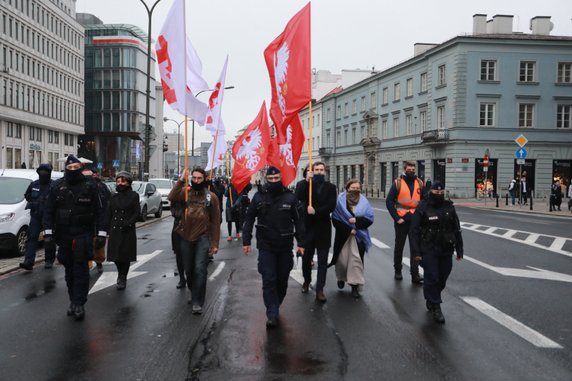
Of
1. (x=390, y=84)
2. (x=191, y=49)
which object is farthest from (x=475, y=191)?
(x=191, y=49)

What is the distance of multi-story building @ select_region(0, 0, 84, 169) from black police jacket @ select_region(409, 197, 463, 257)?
5718 centimetres

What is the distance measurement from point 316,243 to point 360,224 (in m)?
0.76

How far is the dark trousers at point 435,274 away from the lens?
21.1 ft

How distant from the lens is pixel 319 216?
742 centimetres

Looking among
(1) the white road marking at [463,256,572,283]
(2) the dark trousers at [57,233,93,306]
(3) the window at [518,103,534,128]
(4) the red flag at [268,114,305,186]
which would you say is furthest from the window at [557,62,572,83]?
(2) the dark trousers at [57,233,93,306]

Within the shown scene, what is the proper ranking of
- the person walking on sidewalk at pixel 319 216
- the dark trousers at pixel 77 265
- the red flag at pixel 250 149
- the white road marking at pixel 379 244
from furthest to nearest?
1. the white road marking at pixel 379 244
2. the red flag at pixel 250 149
3. the person walking on sidewalk at pixel 319 216
4. the dark trousers at pixel 77 265

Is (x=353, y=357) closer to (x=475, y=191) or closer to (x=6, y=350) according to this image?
(x=6, y=350)

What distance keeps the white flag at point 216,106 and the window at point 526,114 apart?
35378 millimetres

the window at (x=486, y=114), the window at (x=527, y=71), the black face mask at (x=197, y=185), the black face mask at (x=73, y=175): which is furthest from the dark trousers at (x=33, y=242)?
the window at (x=527, y=71)

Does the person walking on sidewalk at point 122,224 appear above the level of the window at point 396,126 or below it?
below

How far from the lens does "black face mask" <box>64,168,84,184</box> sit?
6.65 meters

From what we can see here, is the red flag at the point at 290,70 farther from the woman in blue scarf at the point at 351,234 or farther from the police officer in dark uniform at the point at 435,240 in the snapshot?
the police officer in dark uniform at the point at 435,240

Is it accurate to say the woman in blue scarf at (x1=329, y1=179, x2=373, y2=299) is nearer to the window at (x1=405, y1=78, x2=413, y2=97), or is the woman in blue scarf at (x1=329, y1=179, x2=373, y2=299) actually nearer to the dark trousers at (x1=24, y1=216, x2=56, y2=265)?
the dark trousers at (x1=24, y1=216, x2=56, y2=265)

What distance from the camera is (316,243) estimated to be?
746 centimetres
